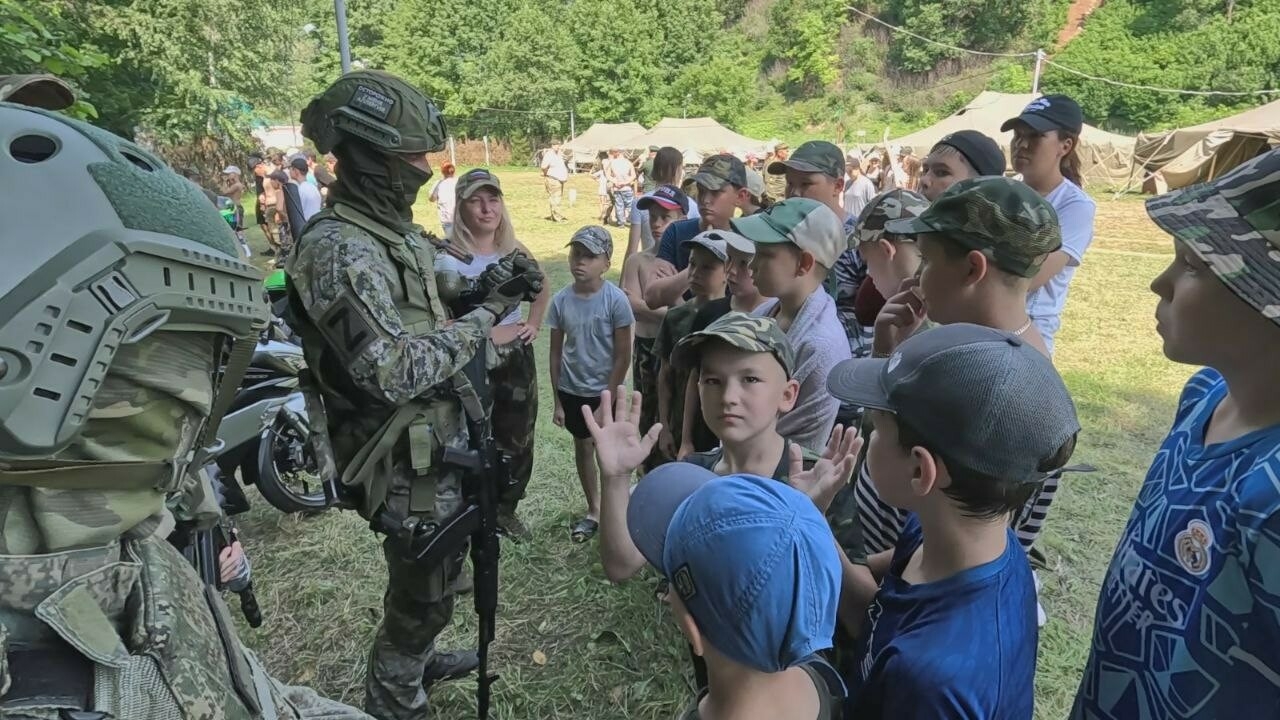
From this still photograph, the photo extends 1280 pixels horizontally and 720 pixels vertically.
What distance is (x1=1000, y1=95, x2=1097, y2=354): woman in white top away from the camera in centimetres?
377

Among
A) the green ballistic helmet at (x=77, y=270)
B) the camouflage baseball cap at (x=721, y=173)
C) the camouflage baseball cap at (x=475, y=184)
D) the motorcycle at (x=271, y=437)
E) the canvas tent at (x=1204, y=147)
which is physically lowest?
the canvas tent at (x=1204, y=147)

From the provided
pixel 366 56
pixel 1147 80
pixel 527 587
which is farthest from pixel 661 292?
pixel 366 56

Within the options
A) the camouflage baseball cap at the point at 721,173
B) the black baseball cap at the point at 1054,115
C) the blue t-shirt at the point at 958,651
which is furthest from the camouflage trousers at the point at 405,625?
the black baseball cap at the point at 1054,115

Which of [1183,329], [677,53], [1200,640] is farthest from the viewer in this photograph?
[677,53]

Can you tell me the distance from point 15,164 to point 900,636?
5.84 feet

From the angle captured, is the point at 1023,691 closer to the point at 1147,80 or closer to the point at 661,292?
the point at 661,292

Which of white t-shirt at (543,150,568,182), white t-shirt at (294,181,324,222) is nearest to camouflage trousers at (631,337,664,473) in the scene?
white t-shirt at (294,181,324,222)

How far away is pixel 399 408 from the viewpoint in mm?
2602

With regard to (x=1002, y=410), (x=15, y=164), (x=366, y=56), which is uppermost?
(x=15, y=164)

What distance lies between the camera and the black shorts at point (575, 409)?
442 cm

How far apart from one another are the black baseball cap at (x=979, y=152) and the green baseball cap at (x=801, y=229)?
4.23 ft

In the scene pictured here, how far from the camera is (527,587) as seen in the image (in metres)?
3.94

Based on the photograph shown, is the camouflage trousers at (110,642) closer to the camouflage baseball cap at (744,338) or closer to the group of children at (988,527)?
the group of children at (988,527)

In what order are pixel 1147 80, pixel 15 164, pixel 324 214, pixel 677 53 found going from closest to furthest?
pixel 15 164 → pixel 324 214 → pixel 1147 80 → pixel 677 53
